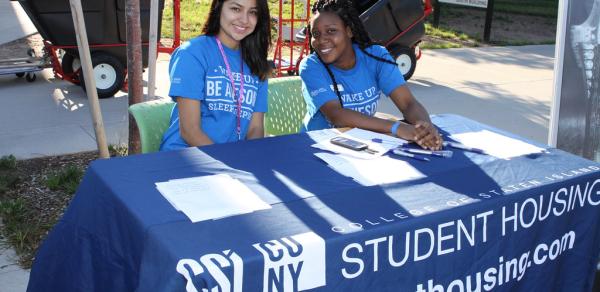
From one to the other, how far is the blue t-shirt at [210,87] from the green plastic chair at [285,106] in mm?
694

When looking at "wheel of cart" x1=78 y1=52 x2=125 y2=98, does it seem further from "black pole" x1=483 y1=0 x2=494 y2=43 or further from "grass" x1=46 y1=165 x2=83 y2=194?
"black pole" x1=483 y1=0 x2=494 y2=43

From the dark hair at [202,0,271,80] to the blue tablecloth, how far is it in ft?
1.41

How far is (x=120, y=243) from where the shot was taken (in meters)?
2.21

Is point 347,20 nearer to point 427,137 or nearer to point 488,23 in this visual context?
point 427,137

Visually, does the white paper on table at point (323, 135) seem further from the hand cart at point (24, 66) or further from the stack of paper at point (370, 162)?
the hand cart at point (24, 66)

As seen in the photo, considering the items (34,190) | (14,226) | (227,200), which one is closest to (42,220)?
(14,226)

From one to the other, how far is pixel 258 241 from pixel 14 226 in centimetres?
230

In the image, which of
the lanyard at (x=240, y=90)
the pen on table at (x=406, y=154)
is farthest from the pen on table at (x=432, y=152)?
the lanyard at (x=240, y=90)

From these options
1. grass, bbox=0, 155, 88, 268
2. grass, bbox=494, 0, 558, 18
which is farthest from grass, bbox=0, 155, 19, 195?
grass, bbox=494, 0, 558, 18

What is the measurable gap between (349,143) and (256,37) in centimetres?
71

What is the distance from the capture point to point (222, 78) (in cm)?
305

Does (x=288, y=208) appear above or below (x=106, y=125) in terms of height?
above

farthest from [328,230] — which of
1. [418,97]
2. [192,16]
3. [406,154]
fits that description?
[192,16]

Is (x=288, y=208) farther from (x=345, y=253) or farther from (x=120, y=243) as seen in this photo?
(x=120, y=243)
